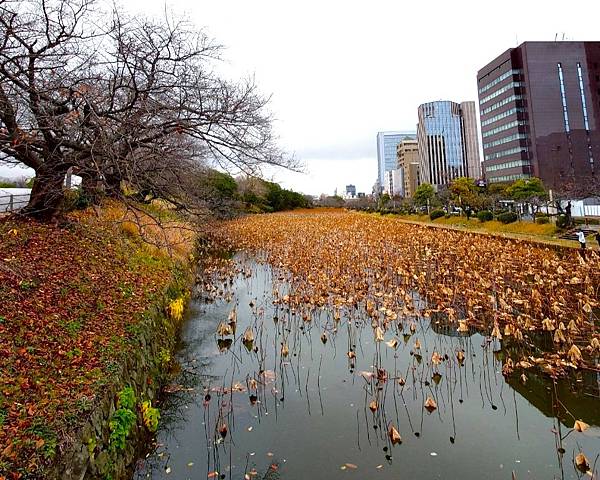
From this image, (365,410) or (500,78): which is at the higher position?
(500,78)

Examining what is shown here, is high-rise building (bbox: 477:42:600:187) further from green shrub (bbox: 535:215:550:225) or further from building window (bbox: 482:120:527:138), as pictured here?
green shrub (bbox: 535:215:550:225)

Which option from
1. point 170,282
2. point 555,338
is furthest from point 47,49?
point 555,338

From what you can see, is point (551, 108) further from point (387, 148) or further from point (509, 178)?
point (387, 148)

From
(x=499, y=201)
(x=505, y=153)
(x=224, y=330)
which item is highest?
(x=505, y=153)

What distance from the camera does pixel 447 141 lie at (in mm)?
109562

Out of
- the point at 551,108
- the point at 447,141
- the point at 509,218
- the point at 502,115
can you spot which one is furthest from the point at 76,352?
the point at 447,141

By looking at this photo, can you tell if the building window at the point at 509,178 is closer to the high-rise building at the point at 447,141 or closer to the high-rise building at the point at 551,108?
the high-rise building at the point at 551,108

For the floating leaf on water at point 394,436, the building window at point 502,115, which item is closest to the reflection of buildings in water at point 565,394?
the floating leaf on water at point 394,436

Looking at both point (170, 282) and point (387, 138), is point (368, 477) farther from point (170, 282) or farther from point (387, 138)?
point (387, 138)

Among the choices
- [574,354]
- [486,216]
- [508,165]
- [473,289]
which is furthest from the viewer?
[508,165]

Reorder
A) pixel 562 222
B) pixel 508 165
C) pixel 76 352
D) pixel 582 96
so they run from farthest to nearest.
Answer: pixel 508 165 < pixel 582 96 < pixel 562 222 < pixel 76 352

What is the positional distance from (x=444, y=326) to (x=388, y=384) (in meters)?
2.87

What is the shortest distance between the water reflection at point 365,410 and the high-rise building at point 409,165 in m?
96.6

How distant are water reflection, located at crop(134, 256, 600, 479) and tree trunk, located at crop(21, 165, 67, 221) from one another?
4644 mm
